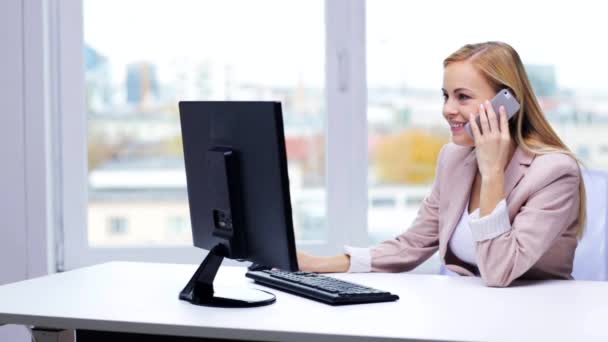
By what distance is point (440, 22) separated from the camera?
367 centimetres

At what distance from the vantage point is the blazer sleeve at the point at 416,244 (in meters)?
2.71

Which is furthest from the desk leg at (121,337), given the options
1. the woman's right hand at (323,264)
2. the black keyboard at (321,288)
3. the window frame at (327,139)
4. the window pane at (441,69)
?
the window pane at (441,69)

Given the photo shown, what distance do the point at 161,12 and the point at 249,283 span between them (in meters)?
1.67

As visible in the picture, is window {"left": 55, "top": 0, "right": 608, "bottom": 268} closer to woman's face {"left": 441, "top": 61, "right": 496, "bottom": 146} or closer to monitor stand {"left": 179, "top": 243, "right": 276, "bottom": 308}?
woman's face {"left": 441, "top": 61, "right": 496, "bottom": 146}

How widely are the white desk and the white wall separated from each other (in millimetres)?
1250

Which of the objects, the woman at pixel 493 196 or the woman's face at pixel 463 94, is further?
the woman's face at pixel 463 94

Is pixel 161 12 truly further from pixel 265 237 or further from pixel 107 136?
pixel 265 237

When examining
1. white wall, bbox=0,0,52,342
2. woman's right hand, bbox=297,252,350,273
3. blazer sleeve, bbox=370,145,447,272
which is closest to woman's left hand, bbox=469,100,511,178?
blazer sleeve, bbox=370,145,447,272

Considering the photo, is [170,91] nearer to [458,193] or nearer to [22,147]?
[22,147]

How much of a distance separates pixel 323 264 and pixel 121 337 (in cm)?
65

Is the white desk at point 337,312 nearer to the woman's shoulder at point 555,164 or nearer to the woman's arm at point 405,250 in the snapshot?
the woman's arm at point 405,250

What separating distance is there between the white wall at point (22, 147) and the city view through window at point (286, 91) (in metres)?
0.20

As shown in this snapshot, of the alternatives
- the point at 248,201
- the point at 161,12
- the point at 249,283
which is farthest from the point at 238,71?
the point at 248,201

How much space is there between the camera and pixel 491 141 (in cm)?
247
